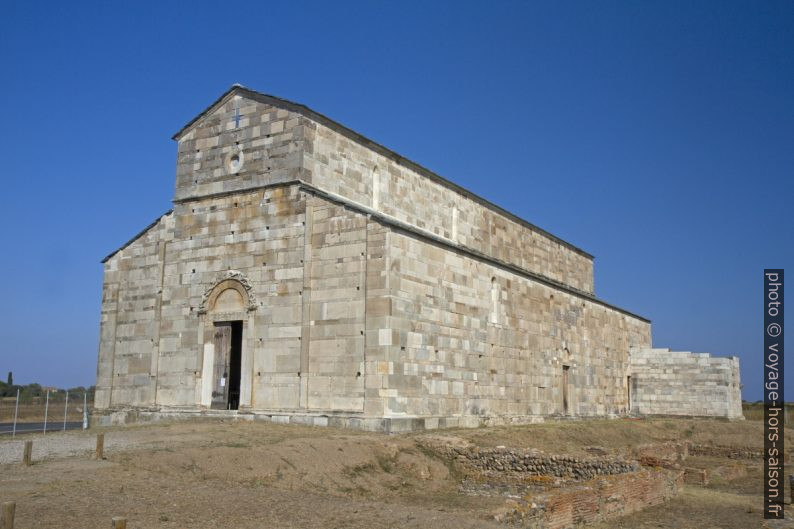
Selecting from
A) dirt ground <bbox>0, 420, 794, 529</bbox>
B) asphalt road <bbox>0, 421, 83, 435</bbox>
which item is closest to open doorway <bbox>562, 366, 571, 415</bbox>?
dirt ground <bbox>0, 420, 794, 529</bbox>

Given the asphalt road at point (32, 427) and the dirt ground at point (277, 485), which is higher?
the dirt ground at point (277, 485)

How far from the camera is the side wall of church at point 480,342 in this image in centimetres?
2295

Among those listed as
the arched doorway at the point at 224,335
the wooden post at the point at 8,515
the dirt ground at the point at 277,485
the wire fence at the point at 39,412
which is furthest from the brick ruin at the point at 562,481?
the wire fence at the point at 39,412

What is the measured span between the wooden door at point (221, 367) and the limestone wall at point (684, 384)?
1056 inches

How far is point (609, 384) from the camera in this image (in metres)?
40.2

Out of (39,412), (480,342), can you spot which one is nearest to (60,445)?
(480,342)

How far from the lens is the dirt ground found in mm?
11500

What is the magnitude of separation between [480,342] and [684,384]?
20.5m

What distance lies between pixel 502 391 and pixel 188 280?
1267 cm

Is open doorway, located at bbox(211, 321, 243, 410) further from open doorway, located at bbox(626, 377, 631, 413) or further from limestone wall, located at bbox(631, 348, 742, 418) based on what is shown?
limestone wall, located at bbox(631, 348, 742, 418)

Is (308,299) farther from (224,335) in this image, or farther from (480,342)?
(480,342)

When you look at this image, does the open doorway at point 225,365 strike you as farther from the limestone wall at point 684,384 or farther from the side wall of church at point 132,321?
the limestone wall at point 684,384

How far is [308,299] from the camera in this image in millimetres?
23922

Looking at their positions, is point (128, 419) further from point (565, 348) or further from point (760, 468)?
point (760, 468)
